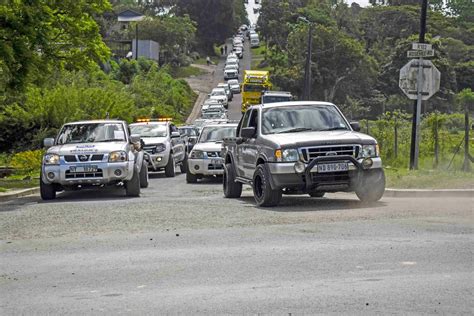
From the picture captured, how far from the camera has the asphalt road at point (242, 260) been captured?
777 cm

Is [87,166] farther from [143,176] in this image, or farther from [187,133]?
[187,133]

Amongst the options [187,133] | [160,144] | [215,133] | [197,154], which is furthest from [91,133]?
[187,133]

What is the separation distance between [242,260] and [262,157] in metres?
6.05

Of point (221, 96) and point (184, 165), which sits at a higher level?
point (184, 165)

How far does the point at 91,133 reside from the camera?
19.9 meters

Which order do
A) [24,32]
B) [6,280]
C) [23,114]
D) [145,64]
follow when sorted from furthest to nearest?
[145,64]
[23,114]
[24,32]
[6,280]

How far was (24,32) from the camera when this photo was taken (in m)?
21.0

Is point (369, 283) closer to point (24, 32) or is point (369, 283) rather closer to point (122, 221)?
point (122, 221)

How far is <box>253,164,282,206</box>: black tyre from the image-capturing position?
15.0 m

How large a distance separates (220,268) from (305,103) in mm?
7754

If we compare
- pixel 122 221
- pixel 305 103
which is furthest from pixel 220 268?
pixel 305 103

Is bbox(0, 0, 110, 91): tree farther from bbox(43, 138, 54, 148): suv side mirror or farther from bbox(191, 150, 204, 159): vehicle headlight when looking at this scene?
bbox(191, 150, 204, 159): vehicle headlight

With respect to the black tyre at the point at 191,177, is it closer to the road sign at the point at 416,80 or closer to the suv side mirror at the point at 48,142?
the road sign at the point at 416,80

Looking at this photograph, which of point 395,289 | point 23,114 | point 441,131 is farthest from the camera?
point 23,114
